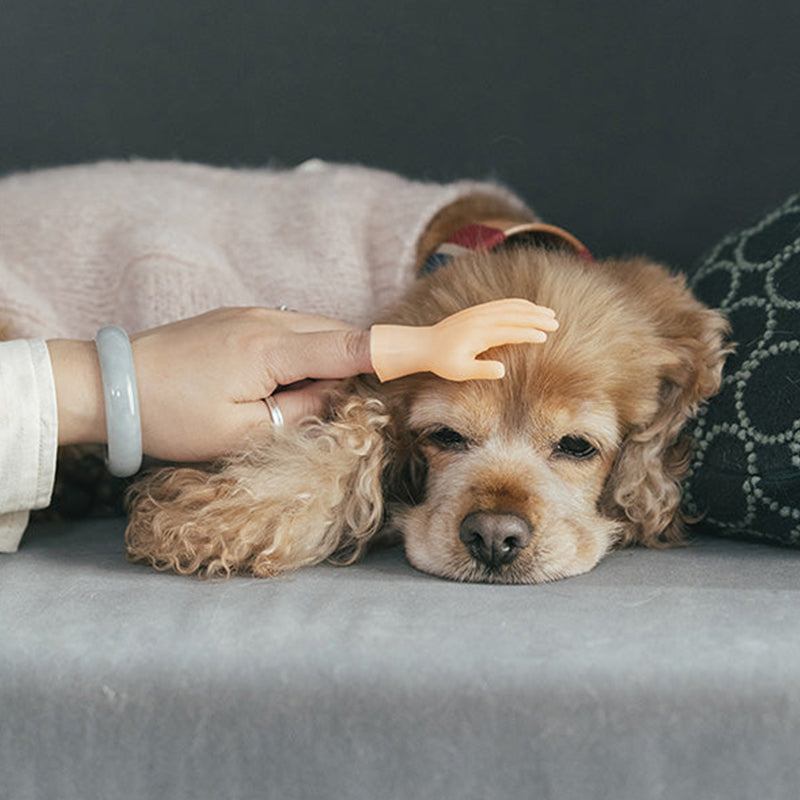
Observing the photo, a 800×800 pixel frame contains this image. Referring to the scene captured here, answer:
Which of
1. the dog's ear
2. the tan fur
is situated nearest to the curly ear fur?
the tan fur

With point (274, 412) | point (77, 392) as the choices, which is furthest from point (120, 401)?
point (274, 412)

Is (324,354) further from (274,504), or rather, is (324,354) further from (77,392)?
(77,392)

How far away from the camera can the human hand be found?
47.3 inches

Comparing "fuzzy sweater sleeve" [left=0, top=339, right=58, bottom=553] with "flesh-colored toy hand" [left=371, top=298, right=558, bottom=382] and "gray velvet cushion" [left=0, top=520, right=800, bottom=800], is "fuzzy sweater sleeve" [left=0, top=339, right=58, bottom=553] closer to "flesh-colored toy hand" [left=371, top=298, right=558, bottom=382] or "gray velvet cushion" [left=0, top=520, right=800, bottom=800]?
"gray velvet cushion" [left=0, top=520, right=800, bottom=800]

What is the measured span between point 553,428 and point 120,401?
55 centimetres

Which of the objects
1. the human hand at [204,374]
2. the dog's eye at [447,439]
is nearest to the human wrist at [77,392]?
the human hand at [204,374]

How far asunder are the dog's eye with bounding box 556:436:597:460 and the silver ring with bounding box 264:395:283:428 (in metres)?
0.37

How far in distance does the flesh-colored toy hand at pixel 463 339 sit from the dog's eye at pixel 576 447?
0.18 m

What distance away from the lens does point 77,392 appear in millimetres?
1204

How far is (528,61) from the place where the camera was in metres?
2.28

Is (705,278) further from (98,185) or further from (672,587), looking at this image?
(98,185)

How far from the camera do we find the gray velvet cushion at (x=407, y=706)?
0.85 m

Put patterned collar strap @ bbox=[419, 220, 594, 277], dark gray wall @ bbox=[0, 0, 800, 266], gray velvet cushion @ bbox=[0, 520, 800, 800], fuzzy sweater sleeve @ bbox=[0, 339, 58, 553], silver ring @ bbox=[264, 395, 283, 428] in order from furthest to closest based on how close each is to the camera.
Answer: dark gray wall @ bbox=[0, 0, 800, 266]
patterned collar strap @ bbox=[419, 220, 594, 277]
silver ring @ bbox=[264, 395, 283, 428]
fuzzy sweater sleeve @ bbox=[0, 339, 58, 553]
gray velvet cushion @ bbox=[0, 520, 800, 800]

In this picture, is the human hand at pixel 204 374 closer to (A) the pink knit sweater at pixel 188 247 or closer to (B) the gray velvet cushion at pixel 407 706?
(B) the gray velvet cushion at pixel 407 706
